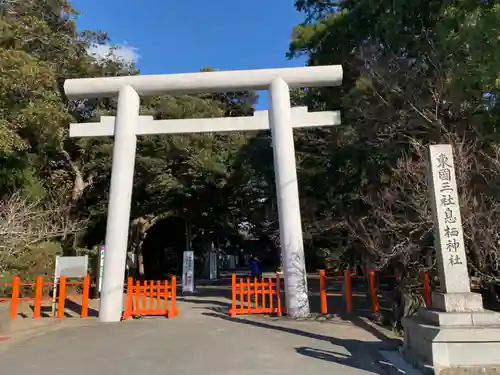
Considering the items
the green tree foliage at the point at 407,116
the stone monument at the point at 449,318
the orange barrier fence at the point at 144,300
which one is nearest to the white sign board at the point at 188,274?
the orange barrier fence at the point at 144,300

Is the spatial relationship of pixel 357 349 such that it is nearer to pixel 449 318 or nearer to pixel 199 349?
pixel 449 318

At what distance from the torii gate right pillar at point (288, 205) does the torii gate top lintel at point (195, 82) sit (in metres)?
0.30

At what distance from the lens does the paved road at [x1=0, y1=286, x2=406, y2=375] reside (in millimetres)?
5777

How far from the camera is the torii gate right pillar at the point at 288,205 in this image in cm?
1021

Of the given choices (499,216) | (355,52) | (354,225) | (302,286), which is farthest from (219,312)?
(355,52)

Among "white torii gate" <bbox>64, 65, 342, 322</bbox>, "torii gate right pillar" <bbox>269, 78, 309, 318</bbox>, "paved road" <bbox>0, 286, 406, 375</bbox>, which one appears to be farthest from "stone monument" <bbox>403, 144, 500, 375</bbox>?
"white torii gate" <bbox>64, 65, 342, 322</bbox>

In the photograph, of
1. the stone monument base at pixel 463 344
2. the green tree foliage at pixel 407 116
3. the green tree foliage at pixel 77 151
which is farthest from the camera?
the green tree foliage at pixel 77 151

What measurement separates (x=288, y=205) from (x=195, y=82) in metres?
4.05

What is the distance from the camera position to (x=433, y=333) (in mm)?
5055

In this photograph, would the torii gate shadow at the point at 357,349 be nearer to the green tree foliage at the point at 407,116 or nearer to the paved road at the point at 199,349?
the paved road at the point at 199,349

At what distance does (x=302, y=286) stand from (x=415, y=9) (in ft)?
22.4

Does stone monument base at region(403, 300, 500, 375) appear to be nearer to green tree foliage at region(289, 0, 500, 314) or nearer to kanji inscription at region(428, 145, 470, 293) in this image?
kanji inscription at region(428, 145, 470, 293)

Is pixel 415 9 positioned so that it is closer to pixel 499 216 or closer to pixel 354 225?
pixel 499 216

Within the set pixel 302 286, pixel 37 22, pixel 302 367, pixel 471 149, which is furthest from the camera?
pixel 37 22
